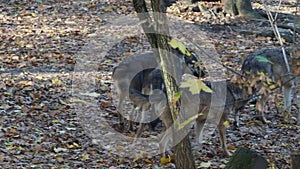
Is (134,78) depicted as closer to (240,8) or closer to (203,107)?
(203,107)

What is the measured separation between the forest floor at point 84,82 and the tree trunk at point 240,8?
294mm

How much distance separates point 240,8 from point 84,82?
7347mm

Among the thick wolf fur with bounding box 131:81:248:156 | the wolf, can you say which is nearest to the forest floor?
the thick wolf fur with bounding box 131:81:248:156

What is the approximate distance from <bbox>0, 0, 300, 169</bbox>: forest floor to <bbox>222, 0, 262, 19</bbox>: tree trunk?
294 millimetres

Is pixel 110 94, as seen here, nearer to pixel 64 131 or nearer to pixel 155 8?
pixel 64 131

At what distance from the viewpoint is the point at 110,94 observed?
1131 cm

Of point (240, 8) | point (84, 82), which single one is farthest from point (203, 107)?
point (240, 8)

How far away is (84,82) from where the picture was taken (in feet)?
39.0

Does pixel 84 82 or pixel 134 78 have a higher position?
pixel 134 78

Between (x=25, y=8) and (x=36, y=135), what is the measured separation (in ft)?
31.6

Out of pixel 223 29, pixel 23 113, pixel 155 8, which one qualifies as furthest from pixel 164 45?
pixel 223 29

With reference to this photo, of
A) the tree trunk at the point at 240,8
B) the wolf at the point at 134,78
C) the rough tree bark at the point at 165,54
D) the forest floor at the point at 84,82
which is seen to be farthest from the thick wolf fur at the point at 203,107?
the tree trunk at the point at 240,8

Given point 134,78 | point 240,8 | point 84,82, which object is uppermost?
point 240,8

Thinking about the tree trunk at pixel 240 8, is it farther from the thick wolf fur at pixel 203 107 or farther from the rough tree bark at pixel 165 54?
the rough tree bark at pixel 165 54
